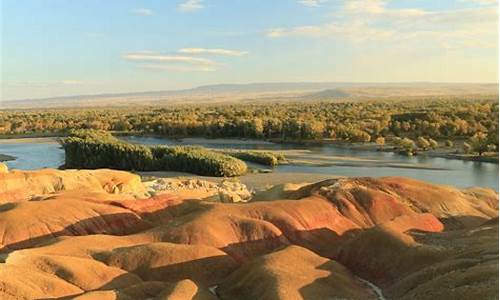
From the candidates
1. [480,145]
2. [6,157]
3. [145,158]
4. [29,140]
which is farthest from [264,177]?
[29,140]

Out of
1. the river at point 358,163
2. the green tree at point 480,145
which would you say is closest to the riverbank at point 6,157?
the river at point 358,163

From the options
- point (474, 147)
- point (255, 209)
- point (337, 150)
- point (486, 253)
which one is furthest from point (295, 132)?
point (486, 253)

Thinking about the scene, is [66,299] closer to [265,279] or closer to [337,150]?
[265,279]

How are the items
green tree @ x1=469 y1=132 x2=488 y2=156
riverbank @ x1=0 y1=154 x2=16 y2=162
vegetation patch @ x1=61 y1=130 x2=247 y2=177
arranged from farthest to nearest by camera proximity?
1. riverbank @ x1=0 y1=154 x2=16 y2=162
2. green tree @ x1=469 y1=132 x2=488 y2=156
3. vegetation patch @ x1=61 y1=130 x2=247 y2=177

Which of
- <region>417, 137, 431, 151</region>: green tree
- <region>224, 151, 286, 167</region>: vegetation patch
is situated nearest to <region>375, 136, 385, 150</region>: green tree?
<region>417, 137, 431, 151</region>: green tree

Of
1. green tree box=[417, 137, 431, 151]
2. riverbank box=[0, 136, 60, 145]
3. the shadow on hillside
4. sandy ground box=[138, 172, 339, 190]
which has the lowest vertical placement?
riverbank box=[0, 136, 60, 145]

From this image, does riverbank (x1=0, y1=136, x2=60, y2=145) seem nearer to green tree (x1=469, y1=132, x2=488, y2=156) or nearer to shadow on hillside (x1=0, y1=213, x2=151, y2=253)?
green tree (x1=469, y1=132, x2=488, y2=156)
